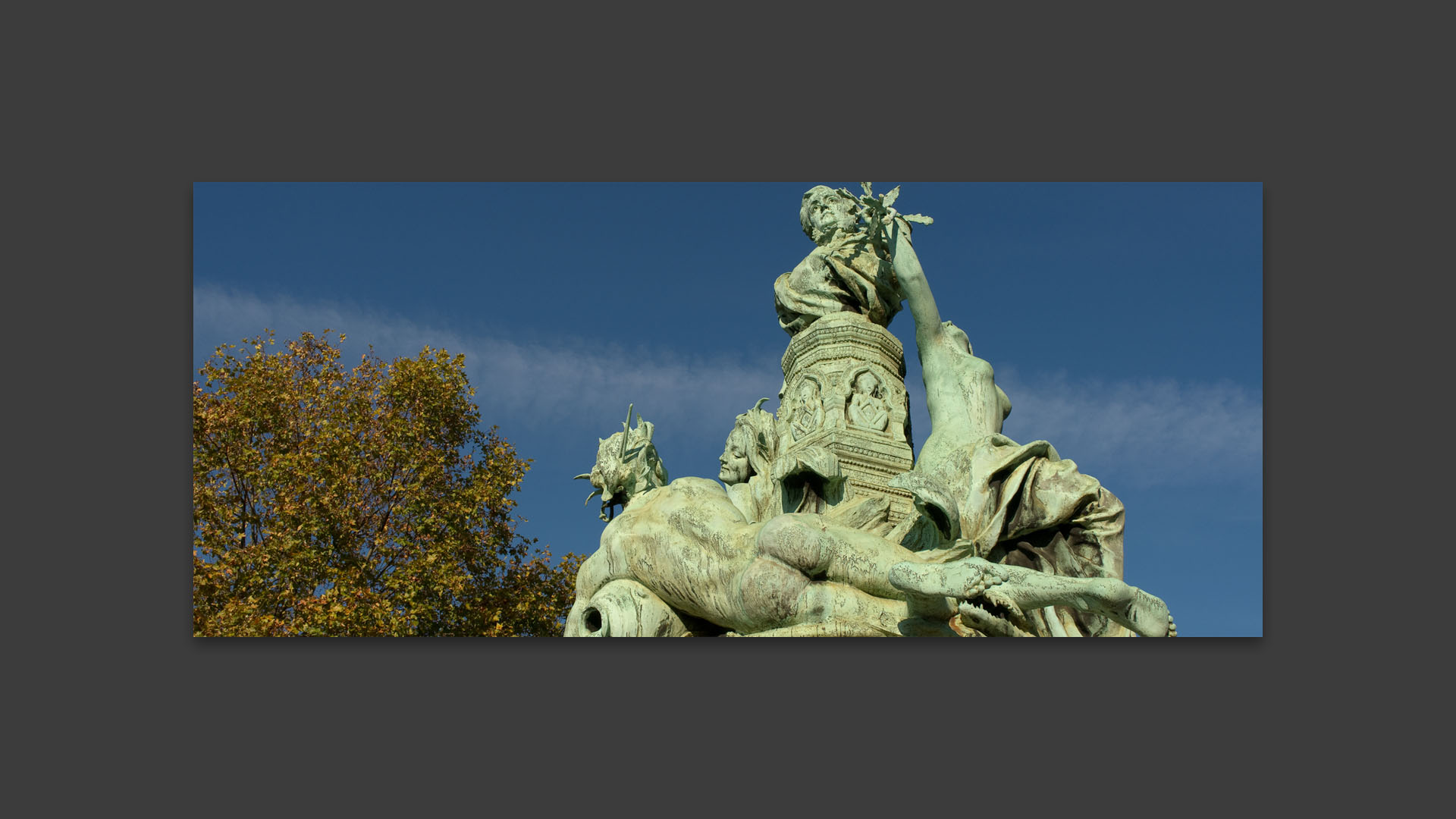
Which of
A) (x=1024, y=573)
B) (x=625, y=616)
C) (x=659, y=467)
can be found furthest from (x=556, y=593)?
(x=1024, y=573)

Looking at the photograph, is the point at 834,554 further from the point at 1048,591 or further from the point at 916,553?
the point at 1048,591

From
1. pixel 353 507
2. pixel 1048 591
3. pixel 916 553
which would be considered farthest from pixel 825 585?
pixel 353 507

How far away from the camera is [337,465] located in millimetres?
15461

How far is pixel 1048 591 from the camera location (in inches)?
298

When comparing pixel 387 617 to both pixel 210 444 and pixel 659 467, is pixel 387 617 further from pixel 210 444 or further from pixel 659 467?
pixel 659 467

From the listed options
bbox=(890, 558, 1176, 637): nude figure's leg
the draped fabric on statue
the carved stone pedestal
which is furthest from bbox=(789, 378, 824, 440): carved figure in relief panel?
bbox=(890, 558, 1176, 637): nude figure's leg

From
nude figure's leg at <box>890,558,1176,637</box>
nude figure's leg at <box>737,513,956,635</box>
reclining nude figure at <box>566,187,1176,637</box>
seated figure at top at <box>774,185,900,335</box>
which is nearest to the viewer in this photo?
nude figure's leg at <box>890,558,1176,637</box>

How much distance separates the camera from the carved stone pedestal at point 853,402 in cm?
966

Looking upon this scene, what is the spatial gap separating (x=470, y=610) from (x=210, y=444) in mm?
2971

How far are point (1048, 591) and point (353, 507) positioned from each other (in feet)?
30.4

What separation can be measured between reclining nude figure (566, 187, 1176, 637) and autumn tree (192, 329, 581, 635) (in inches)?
241

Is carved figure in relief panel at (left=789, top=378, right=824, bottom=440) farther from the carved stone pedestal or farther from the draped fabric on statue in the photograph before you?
the draped fabric on statue

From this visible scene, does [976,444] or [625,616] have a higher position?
[976,444]

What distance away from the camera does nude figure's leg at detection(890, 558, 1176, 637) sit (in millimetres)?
7535
